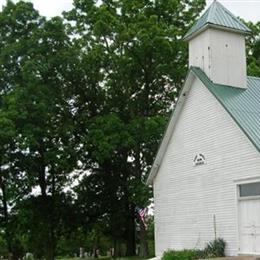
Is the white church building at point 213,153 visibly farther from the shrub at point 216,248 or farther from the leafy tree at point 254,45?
the leafy tree at point 254,45

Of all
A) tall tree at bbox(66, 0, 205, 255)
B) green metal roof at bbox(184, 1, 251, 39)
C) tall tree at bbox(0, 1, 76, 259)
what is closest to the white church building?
green metal roof at bbox(184, 1, 251, 39)

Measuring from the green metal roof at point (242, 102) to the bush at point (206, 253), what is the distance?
3.96 metres

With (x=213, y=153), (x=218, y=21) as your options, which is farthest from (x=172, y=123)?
(x=218, y=21)

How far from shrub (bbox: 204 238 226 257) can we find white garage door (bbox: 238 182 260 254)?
0.81 m

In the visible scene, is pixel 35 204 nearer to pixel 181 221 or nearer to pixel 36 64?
pixel 36 64

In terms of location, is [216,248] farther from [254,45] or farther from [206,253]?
[254,45]

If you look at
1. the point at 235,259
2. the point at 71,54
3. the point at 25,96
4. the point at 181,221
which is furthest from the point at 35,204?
the point at 235,259

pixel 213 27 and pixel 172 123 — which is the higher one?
pixel 213 27

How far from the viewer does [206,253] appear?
19094 mm

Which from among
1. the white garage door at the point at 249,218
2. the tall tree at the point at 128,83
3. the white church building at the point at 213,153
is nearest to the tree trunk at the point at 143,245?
the tall tree at the point at 128,83

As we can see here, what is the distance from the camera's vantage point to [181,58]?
107 ft

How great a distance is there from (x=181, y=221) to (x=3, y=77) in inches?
647

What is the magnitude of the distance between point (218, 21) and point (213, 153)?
17.6 ft

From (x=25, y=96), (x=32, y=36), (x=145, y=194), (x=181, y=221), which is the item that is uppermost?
(x=32, y=36)
